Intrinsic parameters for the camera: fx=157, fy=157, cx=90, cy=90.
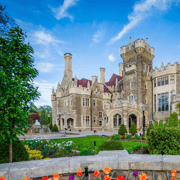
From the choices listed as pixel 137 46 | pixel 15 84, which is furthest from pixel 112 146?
pixel 137 46

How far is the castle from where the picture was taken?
1005 inches

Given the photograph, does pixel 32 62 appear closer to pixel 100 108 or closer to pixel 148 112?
pixel 148 112

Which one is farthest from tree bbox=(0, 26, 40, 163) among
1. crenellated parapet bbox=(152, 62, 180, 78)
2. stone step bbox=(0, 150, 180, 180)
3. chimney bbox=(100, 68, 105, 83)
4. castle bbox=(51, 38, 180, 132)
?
chimney bbox=(100, 68, 105, 83)

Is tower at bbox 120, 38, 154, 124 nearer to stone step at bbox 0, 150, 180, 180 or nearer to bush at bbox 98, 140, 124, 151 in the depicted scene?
bush at bbox 98, 140, 124, 151

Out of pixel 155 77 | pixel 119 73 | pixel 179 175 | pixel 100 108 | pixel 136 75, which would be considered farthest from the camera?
pixel 119 73

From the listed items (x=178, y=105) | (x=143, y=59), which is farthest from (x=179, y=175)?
(x=143, y=59)

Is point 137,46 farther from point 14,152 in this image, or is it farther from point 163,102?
point 14,152

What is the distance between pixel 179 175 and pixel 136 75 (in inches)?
1080

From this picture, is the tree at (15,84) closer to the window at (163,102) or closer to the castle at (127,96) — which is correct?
the castle at (127,96)

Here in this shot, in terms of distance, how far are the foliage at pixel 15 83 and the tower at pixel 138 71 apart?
85.1 ft

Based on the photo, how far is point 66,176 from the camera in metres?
3.43

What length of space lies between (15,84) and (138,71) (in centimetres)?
2743

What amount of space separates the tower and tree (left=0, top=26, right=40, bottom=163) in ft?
85.1

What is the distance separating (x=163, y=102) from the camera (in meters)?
25.9
